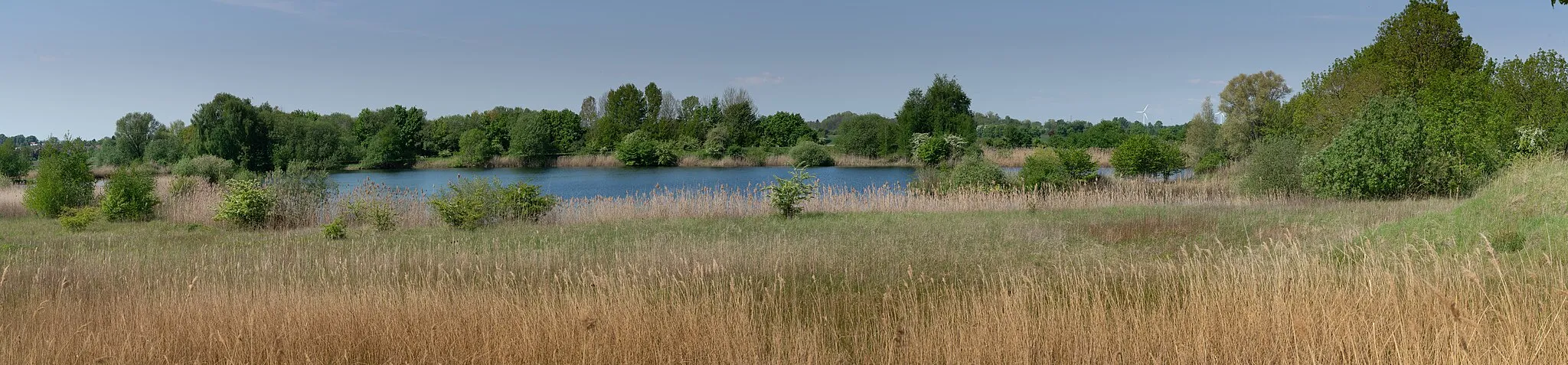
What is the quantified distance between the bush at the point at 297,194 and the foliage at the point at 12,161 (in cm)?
2344

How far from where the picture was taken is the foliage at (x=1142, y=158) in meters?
32.8

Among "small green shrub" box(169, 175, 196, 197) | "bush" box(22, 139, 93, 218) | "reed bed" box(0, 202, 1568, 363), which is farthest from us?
"small green shrub" box(169, 175, 196, 197)

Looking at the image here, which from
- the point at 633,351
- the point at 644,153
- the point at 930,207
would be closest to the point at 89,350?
the point at 633,351

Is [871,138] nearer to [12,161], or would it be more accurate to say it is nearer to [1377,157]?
[1377,157]

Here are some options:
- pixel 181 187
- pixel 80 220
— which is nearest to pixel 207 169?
pixel 181 187

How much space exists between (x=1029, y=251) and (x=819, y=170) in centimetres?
4373

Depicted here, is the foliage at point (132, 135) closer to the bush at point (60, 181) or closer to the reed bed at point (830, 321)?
the bush at point (60, 181)

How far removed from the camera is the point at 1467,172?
64.0 ft

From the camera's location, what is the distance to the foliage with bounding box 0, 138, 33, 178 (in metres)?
36.1

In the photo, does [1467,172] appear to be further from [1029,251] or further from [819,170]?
[819,170]

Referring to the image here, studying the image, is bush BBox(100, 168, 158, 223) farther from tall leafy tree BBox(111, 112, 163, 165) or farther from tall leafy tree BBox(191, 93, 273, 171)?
tall leafy tree BBox(111, 112, 163, 165)

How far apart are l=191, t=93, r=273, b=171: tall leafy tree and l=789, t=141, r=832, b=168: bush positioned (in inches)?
1339

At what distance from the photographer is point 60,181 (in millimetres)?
19438

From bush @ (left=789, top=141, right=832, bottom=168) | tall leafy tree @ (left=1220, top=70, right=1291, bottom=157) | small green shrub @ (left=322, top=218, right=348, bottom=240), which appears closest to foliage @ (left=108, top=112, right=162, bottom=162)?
bush @ (left=789, top=141, right=832, bottom=168)
